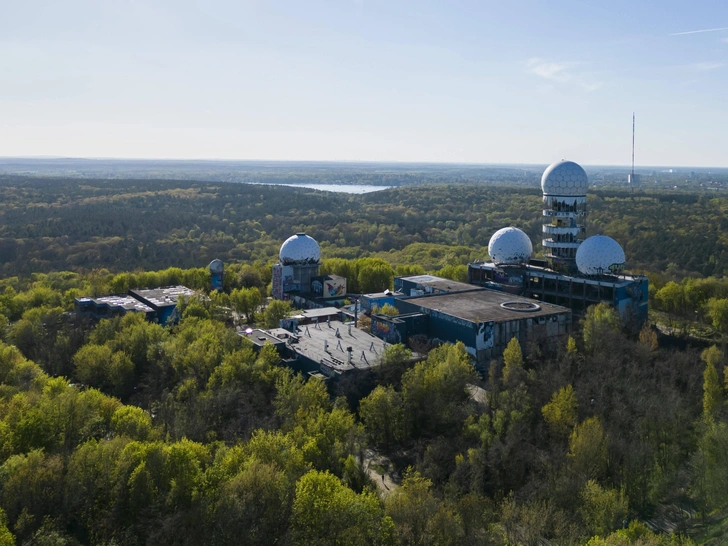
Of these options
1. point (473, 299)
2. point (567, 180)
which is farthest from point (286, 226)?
point (473, 299)

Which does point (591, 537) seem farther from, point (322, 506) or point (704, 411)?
point (704, 411)

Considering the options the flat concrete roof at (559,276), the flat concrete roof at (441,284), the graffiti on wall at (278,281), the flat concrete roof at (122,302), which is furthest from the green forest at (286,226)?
the flat concrete roof at (559,276)

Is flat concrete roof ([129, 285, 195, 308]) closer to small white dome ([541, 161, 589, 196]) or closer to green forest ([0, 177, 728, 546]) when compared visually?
green forest ([0, 177, 728, 546])

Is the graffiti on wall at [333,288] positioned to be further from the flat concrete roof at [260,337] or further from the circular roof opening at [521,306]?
the circular roof opening at [521,306]

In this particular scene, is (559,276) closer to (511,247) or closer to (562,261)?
(562,261)

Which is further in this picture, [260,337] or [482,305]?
[482,305]

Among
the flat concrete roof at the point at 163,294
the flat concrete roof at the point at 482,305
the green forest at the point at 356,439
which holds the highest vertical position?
the flat concrete roof at the point at 482,305
